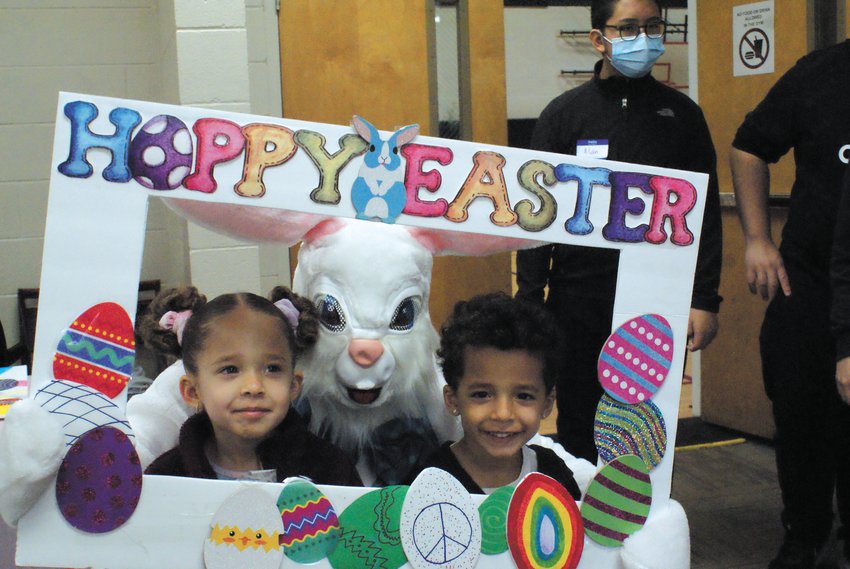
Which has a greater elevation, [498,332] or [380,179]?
[380,179]

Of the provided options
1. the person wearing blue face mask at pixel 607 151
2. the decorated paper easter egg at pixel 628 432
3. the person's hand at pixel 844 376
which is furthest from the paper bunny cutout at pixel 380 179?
the person's hand at pixel 844 376

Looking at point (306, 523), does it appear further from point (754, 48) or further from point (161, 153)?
point (754, 48)

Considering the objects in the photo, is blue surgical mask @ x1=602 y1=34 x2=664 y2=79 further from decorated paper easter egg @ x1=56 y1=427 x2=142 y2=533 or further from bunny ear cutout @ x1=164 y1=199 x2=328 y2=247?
decorated paper easter egg @ x1=56 y1=427 x2=142 y2=533

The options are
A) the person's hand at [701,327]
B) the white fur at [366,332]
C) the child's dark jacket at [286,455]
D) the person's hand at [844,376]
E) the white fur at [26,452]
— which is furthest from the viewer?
the person's hand at [701,327]

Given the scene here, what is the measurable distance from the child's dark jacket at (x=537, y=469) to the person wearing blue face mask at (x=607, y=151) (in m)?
0.50

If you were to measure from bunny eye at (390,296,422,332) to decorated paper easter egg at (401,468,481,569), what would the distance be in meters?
0.31

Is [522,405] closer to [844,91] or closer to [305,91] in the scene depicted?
[844,91]

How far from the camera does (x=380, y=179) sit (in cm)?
104

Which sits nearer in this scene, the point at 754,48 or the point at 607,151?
the point at 607,151

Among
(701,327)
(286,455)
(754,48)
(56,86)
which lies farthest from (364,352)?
(56,86)

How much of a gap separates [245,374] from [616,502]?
19.4 inches

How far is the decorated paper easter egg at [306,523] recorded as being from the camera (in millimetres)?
1026

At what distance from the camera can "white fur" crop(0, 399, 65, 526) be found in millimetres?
958

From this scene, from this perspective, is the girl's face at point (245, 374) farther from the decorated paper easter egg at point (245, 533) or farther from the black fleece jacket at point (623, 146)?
the black fleece jacket at point (623, 146)
